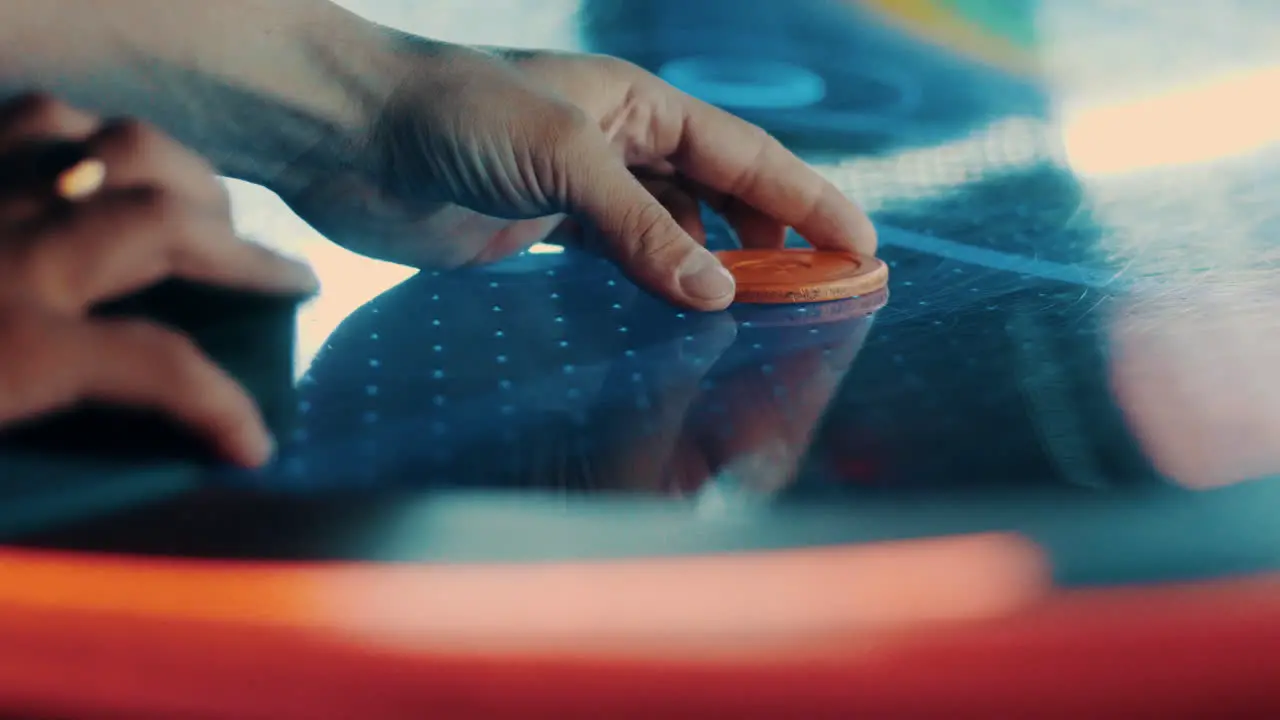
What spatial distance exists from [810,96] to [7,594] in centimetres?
107

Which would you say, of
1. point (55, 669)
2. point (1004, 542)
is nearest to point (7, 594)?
point (55, 669)

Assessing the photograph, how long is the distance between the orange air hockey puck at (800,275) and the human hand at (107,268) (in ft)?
1.14

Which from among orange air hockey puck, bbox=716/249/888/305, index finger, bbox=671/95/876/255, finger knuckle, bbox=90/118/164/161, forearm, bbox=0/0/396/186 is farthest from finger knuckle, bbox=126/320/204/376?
index finger, bbox=671/95/876/255

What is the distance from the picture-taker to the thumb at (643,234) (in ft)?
2.39

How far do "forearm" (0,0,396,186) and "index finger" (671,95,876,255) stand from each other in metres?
0.28

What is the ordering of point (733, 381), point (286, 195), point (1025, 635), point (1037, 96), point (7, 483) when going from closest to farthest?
point (1025, 635), point (7, 483), point (733, 381), point (286, 195), point (1037, 96)

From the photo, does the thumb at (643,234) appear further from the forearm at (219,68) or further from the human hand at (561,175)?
the forearm at (219,68)

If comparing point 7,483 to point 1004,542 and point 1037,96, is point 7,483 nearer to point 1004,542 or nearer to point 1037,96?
point 1004,542

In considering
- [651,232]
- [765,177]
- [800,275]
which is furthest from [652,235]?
[765,177]

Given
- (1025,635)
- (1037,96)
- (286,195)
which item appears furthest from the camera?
(1037,96)

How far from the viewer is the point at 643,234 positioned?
73cm

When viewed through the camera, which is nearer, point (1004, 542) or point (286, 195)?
point (1004, 542)

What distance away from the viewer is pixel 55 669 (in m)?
0.43

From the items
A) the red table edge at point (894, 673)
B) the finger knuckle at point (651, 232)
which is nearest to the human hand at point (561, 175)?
the finger knuckle at point (651, 232)
